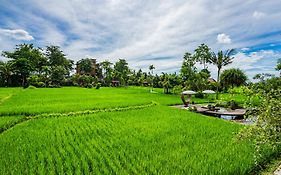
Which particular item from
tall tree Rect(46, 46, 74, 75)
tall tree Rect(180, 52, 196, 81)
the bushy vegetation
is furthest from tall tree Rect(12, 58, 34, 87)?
the bushy vegetation

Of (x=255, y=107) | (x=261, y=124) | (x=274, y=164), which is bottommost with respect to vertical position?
(x=274, y=164)

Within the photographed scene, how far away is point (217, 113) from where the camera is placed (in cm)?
1436

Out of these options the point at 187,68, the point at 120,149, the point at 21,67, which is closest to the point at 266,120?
the point at 120,149

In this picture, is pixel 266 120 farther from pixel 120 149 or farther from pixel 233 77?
pixel 233 77

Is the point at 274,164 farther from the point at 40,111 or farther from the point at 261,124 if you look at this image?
Answer: the point at 40,111

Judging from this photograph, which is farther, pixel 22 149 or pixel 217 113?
pixel 217 113

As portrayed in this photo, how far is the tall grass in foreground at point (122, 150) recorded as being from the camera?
480cm

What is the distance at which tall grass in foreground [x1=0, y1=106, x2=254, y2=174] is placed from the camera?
4.80 meters

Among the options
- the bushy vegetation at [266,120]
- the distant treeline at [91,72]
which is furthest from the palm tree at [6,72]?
the bushy vegetation at [266,120]

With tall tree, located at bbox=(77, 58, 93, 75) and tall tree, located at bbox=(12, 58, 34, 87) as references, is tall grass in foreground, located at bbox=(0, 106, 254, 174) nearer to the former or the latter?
tall tree, located at bbox=(12, 58, 34, 87)

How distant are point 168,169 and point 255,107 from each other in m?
2.22

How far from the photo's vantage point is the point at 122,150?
5.98m

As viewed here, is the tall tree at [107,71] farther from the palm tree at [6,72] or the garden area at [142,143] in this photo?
the garden area at [142,143]

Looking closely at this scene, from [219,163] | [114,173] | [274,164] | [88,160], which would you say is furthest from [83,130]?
[274,164]
